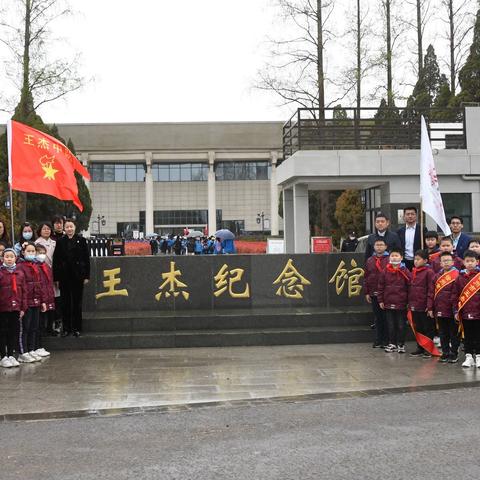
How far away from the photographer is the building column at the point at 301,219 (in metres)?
18.3

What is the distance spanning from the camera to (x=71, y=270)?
9.10 metres

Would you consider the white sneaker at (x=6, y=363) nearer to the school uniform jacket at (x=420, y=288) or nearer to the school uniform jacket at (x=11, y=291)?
the school uniform jacket at (x=11, y=291)

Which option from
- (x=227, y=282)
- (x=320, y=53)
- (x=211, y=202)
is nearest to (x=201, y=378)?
(x=227, y=282)

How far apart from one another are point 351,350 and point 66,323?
14.3ft

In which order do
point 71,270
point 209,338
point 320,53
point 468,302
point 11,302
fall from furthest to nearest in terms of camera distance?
point 320,53
point 209,338
point 71,270
point 11,302
point 468,302

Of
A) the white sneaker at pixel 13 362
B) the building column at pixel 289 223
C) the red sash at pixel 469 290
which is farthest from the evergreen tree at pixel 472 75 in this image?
the white sneaker at pixel 13 362

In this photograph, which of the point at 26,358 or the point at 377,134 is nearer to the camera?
the point at 26,358

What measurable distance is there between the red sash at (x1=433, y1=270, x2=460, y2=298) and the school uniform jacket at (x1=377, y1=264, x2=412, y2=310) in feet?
2.09

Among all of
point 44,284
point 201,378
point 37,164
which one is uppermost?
point 37,164

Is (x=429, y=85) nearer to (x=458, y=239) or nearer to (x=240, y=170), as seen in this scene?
(x=458, y=239)

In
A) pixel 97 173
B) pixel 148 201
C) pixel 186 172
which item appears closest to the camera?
pixel 148 201

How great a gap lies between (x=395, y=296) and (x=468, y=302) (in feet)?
4.11

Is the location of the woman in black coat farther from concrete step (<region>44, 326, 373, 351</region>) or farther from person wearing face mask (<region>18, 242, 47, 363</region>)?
person wearing face mask (<region>18, 242, 47, 363</region>)

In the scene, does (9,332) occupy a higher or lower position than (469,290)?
lower
